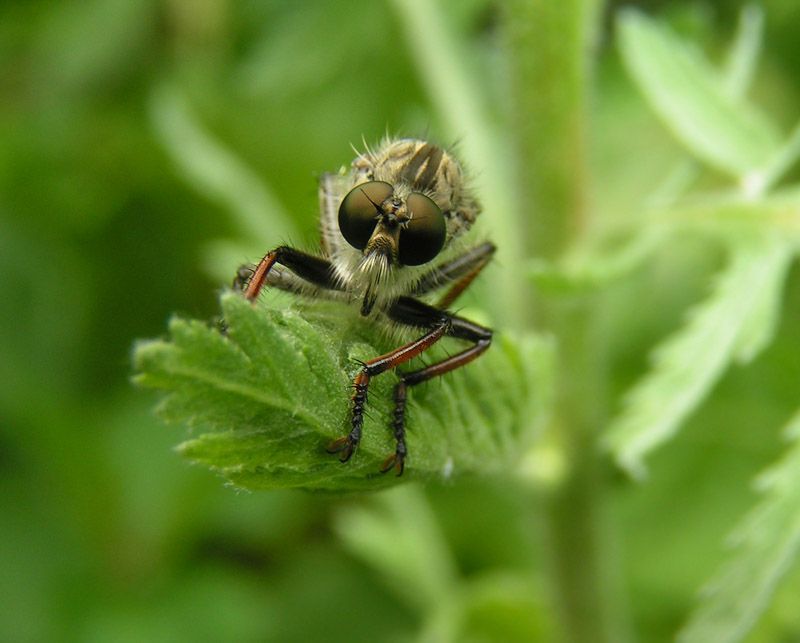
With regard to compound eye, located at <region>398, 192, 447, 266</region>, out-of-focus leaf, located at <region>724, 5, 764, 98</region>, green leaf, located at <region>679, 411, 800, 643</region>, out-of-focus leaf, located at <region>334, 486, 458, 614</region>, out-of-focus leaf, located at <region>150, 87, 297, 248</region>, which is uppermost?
out-of-focus leaf, located at <region>150, 87, 297, 248</region>

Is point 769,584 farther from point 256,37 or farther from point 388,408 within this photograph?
point 256,37

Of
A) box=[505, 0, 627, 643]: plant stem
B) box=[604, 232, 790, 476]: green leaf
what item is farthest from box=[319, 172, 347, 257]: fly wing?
box=[604, 232, 790, 476]: green leaf

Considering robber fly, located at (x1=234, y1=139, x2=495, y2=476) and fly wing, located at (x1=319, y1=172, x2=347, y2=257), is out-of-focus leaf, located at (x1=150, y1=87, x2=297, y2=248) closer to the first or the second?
fly wing, located at (x1=319, y1=172, x2=347, y2=257)

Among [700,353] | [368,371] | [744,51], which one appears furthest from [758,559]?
[744,51]

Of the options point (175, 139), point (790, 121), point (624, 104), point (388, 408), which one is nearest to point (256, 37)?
point (175, 139)

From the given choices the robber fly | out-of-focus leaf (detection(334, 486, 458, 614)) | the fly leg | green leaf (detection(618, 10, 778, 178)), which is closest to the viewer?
the fly leg

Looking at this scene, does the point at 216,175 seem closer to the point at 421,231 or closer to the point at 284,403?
the point at 421,231

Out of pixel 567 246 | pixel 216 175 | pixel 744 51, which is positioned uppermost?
pixel 216 175
